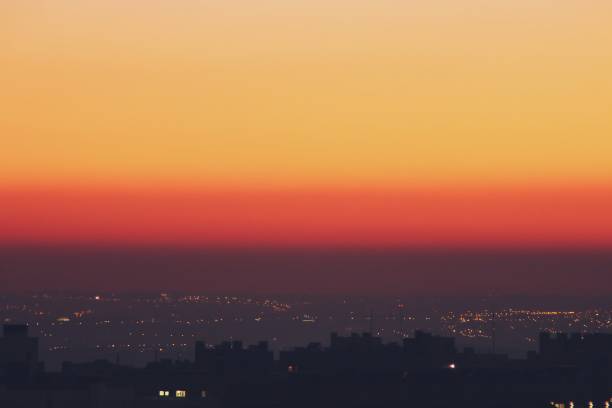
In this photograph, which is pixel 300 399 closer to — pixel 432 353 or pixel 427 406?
pixel 427 406

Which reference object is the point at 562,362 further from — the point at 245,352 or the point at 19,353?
the point at 19,353

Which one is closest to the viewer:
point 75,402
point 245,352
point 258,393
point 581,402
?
point 75,402

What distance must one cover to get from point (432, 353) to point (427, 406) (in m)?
26.7

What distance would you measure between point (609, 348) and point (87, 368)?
48607 millimetres

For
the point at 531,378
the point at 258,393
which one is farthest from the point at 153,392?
the point at 531,378

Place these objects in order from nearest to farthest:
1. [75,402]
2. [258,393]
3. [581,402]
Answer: [75,402]
[258,393]
[581,402]

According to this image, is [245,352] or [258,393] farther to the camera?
[245,352]

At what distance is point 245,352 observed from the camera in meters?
178

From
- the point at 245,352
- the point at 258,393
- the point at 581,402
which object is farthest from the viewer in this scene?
the point at 245,352

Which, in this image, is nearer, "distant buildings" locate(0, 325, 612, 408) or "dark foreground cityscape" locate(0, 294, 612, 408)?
"distant buildings" locate(0, 325, 612, 408)

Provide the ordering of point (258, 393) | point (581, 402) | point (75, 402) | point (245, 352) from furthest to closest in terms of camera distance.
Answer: point (245, 352)
point (581, 402)
point (258, 393)
point (75, 402)

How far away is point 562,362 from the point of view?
181125mm

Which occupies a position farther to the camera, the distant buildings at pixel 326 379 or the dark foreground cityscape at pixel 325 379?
the dark foreground cityscape at pixel 325 379

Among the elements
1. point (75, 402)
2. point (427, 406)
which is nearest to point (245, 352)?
point (427, 406)
